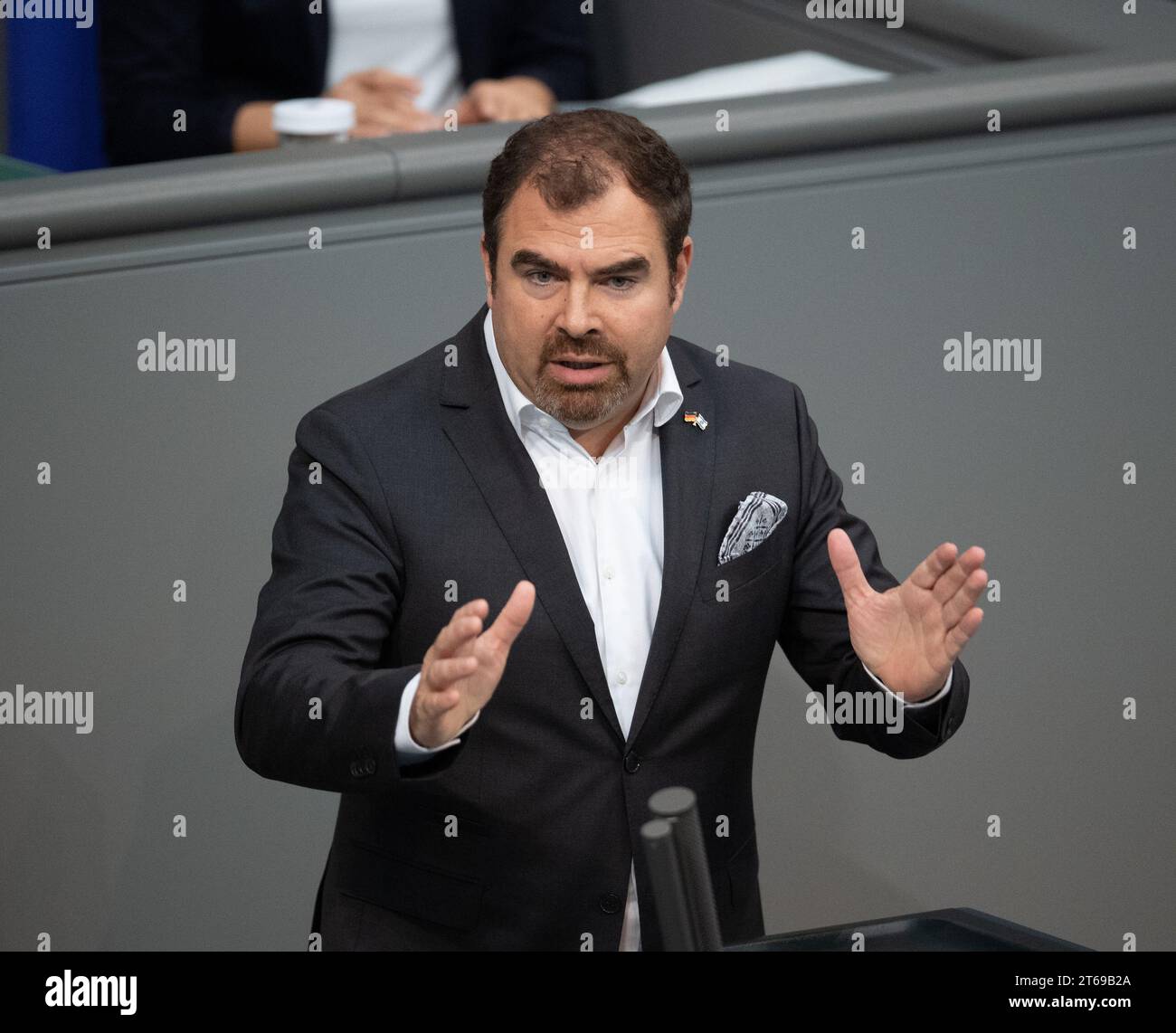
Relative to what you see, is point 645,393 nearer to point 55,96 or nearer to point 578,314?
point 578,314

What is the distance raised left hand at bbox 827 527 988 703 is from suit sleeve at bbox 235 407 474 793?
0.36m

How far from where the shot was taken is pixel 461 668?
3.97 ft

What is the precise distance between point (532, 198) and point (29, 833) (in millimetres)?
889

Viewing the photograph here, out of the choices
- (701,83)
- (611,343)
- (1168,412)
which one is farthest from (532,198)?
(701,83)

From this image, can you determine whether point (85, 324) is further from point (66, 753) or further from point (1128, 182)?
point (1128, 182)

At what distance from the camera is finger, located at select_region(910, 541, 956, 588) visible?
1.40m

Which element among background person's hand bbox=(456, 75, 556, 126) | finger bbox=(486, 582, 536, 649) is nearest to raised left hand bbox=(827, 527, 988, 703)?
finger bbox=(486, 582, 536, 649)

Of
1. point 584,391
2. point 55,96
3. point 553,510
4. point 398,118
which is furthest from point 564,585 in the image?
point 55,96

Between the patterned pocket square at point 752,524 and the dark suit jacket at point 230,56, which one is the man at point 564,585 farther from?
the dark suit jacket at point 230,56

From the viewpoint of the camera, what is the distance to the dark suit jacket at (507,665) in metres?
1.49

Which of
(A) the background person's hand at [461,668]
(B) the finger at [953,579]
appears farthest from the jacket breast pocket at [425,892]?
(B) the finger at [953,579]

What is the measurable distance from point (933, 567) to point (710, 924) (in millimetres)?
→ 466

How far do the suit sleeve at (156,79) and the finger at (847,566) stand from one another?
1.34 meters
